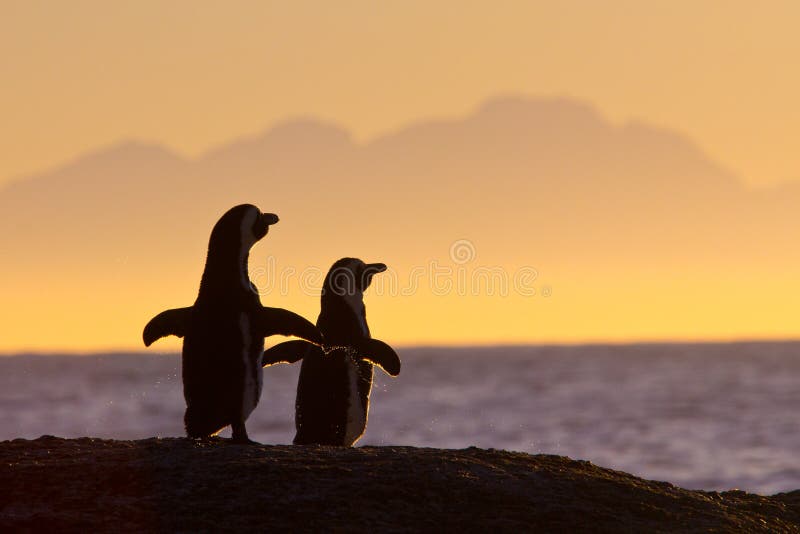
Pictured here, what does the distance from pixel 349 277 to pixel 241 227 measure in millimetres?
1975

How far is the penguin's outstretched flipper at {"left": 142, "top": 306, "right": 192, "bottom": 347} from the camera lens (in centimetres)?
1167

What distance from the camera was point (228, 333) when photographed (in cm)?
1114

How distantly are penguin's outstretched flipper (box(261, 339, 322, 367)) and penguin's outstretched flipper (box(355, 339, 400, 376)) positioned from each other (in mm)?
393

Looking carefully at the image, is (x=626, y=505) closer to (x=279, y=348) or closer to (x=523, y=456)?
(x=523, y=456)

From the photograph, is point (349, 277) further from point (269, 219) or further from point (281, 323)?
point (281, 323)

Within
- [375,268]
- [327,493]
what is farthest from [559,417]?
[327,493]

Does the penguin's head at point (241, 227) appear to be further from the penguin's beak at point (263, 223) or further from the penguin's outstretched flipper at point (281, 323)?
the penguin's outstretched flipper at point (281, 323)

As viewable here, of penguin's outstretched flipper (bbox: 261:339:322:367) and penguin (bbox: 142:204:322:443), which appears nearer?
penguin (bbox: 142:204:322:443)

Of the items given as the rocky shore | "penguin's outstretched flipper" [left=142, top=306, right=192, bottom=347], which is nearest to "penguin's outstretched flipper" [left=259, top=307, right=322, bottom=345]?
"penguin's outstretched flipper" [left=142, top=306, right=192, bottom=347]

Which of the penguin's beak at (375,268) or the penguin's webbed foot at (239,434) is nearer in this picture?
the penguin's webbed foot at (239,434)

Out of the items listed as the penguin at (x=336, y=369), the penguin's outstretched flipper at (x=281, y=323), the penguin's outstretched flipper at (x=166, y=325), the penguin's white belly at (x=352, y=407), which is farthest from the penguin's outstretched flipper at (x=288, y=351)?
the penguin's outstretched flipper at (x=281, y=323)

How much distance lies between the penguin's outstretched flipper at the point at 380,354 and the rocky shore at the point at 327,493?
2.07 meters

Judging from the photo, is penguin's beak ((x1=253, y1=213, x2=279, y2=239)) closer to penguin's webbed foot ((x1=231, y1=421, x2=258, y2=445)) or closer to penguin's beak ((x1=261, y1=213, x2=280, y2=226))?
penguin's beak ((x1=261, y1=213, x2=280, y2=226))

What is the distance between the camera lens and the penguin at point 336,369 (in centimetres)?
1257
